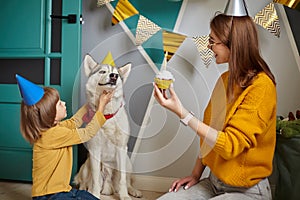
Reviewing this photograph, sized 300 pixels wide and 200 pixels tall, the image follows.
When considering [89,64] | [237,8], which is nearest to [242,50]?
[237,8]

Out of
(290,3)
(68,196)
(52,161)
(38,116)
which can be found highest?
(290,3)

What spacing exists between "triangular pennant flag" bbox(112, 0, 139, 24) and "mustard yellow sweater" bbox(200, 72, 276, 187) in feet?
3.64

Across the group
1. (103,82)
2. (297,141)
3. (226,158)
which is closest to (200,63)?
(103,82)

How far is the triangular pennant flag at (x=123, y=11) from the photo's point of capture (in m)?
2.23

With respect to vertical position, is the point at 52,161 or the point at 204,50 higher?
the point at 204,50

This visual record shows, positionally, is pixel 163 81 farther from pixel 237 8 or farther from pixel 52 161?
pixel 237 8

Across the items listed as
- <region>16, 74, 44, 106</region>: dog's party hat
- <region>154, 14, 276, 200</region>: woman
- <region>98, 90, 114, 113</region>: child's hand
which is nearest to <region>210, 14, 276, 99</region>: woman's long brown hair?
<region>154, 14, 276, 200</region>: woman

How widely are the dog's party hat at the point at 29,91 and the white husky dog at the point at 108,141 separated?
53 centimetres

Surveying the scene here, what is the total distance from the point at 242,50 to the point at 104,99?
2.45ft

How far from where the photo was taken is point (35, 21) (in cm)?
232

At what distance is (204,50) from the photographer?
81.4 inches

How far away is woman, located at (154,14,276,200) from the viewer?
1248 millimetres

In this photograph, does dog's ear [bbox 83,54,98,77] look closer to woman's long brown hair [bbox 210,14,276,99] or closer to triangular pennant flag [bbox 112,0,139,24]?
triangular pennant flag [bbox 112,0,139,24]

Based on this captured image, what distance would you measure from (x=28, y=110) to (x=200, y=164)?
2.50 feet
